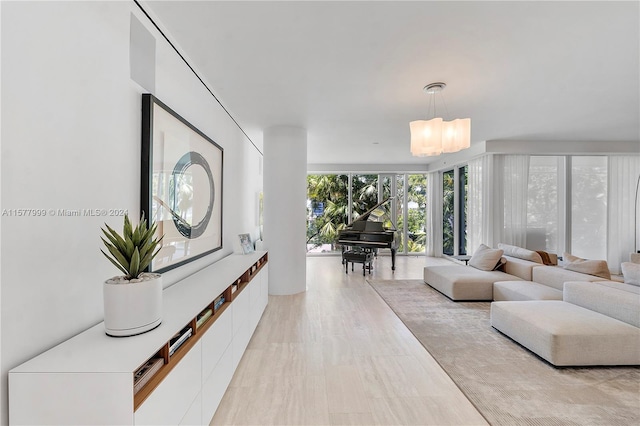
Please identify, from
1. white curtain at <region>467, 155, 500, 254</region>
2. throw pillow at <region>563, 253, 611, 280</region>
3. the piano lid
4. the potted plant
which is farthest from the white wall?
white curtain at <region>467, 155, 500, 254</region>

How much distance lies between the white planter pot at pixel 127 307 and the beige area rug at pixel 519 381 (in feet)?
7.01

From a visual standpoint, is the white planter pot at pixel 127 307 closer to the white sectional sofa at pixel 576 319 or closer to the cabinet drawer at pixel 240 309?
the cabinet drawer at pixel 240 309

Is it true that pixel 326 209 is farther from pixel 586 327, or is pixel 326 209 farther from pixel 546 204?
pixel 586 327

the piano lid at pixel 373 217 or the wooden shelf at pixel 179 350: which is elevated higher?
the piano lid at pixel 373 217

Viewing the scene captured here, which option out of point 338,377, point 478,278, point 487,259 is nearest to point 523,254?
point 487,259

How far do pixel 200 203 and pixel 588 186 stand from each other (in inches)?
305

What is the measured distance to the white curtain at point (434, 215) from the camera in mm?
8297

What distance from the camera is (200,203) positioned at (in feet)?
9.00

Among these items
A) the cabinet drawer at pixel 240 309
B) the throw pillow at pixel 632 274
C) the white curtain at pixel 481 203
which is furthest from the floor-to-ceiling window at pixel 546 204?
the cabinet drawer at pixel 240 309

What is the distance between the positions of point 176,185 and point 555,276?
4.58 meters

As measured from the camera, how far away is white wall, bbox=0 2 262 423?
1.06 m

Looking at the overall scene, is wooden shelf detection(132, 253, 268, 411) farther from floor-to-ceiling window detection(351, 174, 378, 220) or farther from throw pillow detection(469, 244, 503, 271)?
floor-to-ceiling window detection(351, 174, 378, 220)

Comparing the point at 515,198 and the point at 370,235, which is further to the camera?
the point at 370,235

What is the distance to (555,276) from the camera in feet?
12.4
